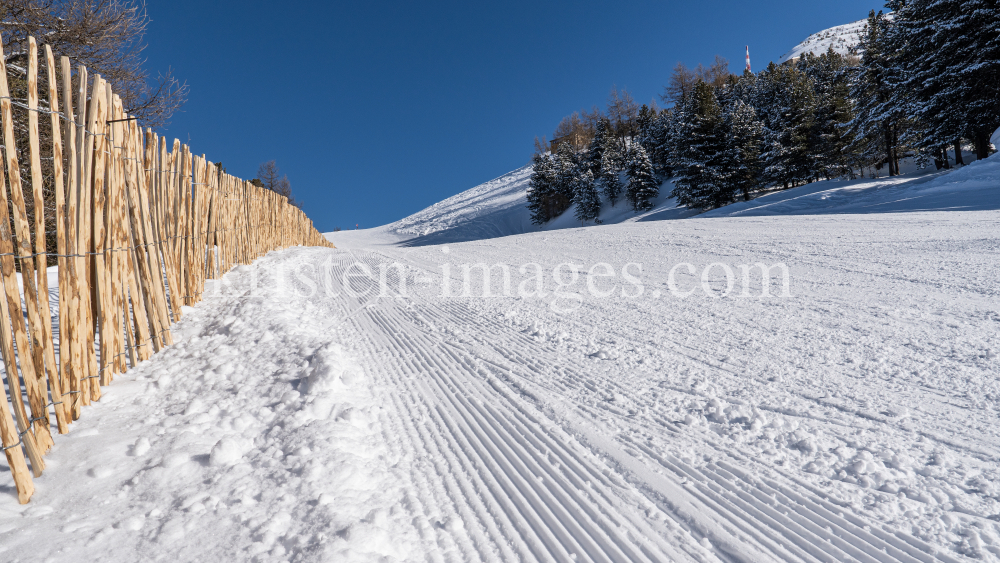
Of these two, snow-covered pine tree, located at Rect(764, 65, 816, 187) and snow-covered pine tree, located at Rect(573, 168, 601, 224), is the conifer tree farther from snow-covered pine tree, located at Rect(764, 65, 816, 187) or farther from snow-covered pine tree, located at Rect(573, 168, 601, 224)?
snow-covered pine tree, located at Rect(764, 65, 816, 187)

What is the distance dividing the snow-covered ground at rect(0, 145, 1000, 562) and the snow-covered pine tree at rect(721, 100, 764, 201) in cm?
2548

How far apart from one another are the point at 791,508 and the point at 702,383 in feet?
4.12

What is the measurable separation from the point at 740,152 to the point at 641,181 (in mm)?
8313

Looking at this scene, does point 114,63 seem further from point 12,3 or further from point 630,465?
point 630,465

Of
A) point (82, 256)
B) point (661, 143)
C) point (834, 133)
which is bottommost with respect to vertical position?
point (82, 256)

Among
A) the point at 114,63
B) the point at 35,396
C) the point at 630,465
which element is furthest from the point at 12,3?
the point at 630,465

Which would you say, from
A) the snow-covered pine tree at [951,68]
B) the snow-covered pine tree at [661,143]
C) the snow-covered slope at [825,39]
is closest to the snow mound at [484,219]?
the snow-covered pine tree at [661,143]

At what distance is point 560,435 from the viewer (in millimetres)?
2643

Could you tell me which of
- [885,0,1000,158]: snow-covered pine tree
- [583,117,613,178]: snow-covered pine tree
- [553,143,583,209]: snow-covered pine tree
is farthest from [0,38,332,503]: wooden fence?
[583,117,613,178]: snow-covered pine tree

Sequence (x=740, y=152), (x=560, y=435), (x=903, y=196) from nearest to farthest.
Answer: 1. (x=560, y=435)
2. (x=903, y=196)
3. (x=740, y=152)

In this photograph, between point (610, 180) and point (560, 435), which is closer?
point (560, 435)

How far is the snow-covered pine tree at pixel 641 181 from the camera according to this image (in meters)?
35.3

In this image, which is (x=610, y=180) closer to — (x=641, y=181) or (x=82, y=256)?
(x=641, y=181)

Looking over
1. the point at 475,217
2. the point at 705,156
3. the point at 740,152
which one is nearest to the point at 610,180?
the point at 705,156
